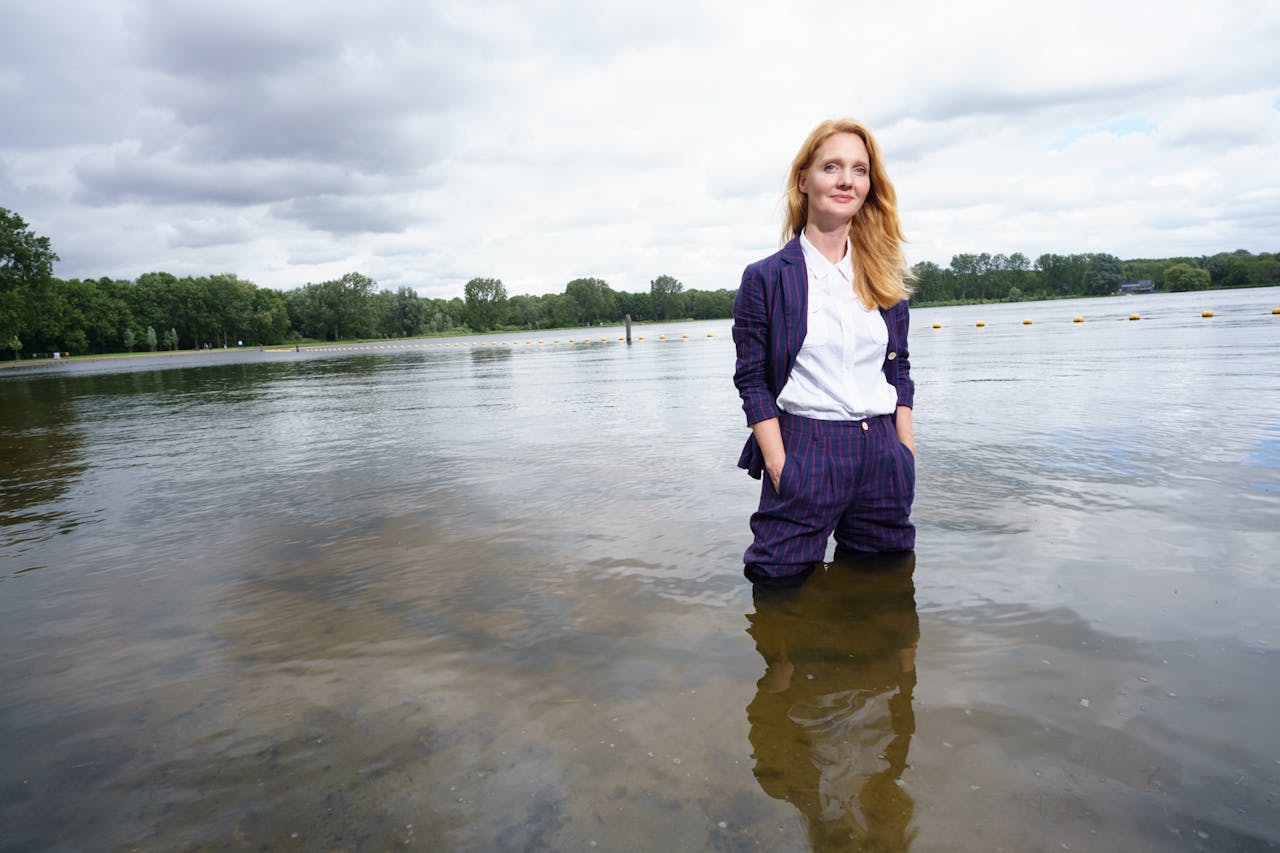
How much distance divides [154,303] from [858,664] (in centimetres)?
12909

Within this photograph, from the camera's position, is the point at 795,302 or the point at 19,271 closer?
the point at 795,302

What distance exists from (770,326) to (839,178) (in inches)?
28.7

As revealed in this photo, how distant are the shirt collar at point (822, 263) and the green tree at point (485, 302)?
136 meters

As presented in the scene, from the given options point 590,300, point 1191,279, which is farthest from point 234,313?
point 1191,279

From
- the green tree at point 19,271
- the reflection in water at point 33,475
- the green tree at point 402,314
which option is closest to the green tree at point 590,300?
the green tree at point 402,314

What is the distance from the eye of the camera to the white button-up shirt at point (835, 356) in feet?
10.2

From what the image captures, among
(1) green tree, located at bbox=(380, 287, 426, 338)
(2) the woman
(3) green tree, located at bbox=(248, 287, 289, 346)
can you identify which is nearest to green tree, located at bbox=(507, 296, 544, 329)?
(1) green tree, located at bbox=(380, 287, 426, 338)

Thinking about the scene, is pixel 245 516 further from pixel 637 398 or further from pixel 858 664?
pixel 637 398

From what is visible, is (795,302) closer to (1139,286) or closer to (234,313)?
(234,313)

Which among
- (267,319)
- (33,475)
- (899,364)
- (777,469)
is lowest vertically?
(33,475)

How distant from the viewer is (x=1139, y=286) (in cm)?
13300

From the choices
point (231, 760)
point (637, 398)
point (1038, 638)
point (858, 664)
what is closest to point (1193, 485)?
point (1038, 638)

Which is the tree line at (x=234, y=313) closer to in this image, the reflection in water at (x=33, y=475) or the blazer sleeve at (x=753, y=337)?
the reflection in water at (x=33, y=475)

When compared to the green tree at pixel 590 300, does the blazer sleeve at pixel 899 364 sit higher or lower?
lower
